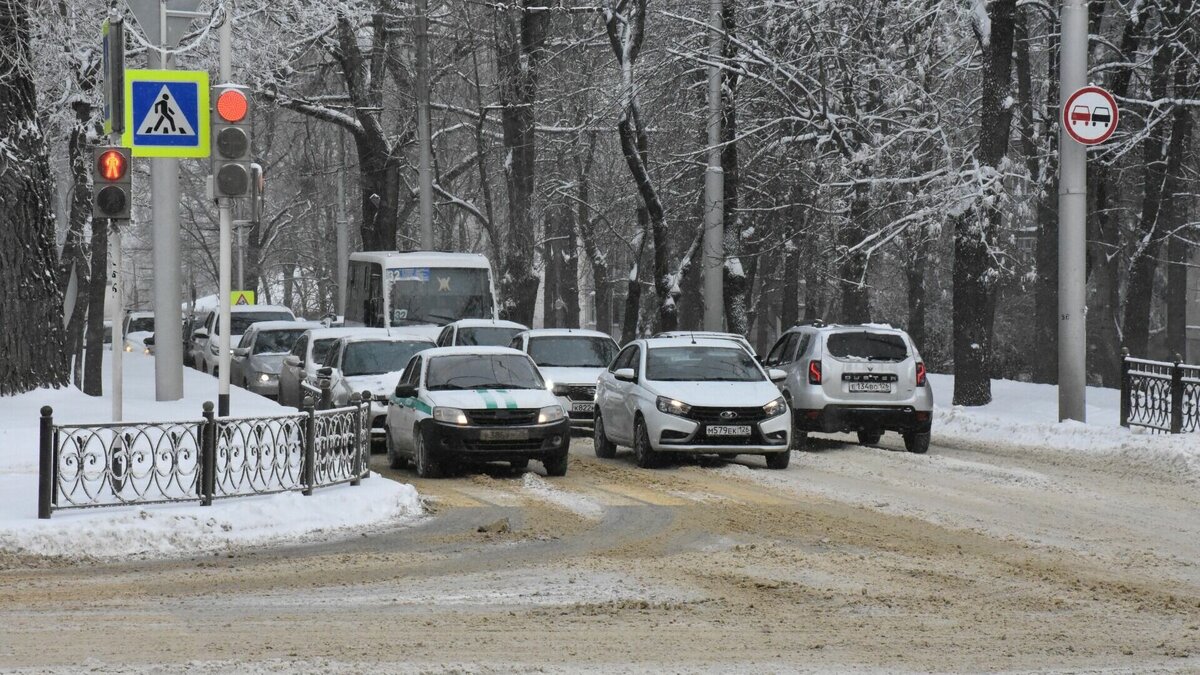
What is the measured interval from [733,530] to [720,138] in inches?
712

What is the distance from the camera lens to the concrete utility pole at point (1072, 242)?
72.7 ft

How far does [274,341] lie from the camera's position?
112ft

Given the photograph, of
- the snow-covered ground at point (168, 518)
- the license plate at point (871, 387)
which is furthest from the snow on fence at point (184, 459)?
the license plate at point (871, 387)

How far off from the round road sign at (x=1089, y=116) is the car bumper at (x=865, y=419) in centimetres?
429

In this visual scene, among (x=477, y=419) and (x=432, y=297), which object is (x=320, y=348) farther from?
(x=477, y=419)

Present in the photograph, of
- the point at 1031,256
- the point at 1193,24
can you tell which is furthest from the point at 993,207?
the point at 1031,256

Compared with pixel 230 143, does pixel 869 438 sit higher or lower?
lower

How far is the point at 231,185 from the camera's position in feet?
49.5

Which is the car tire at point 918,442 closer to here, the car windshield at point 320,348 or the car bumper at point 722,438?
the car bumper at point 722,438

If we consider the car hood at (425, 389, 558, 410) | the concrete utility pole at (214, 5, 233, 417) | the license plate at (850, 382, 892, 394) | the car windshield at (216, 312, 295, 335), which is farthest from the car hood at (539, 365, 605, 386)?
the car windshield at (216, 312, 295, 335)

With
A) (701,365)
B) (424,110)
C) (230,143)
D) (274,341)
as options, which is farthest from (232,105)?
(424,110)

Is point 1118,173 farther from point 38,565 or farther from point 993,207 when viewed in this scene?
point 38,565

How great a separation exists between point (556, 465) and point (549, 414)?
563 millimetres

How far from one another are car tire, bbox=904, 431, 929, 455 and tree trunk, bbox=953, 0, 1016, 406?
5.67 metres
